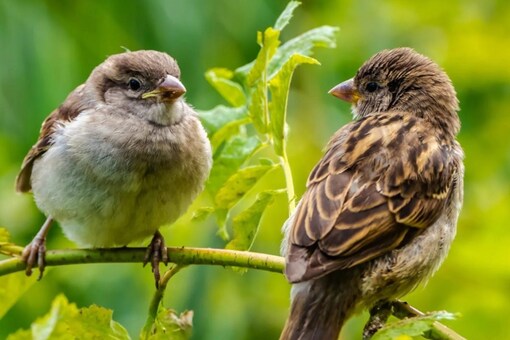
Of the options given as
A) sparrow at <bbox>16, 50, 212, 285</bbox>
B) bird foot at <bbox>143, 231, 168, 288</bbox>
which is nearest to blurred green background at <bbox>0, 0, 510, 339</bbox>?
sparrow at <bbox>16, 50, 212, 285</bbox>

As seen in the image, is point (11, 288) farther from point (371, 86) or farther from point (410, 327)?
point (371, 86)

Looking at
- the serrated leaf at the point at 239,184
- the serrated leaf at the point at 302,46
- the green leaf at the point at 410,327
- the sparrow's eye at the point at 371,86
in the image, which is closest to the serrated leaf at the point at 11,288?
the serrated leaf at the point at 239,184

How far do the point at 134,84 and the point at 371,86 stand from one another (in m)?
1.01

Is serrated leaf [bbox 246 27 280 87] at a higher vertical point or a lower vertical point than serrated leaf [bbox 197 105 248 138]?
higher

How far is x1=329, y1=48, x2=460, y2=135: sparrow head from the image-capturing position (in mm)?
4996

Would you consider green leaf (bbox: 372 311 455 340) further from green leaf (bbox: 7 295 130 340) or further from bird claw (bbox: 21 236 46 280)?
bird claw (bbox: 21 236 46 280)

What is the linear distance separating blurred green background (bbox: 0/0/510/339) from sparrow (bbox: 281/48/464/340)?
137 centimetres

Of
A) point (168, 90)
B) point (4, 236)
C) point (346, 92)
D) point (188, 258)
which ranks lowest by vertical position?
point (4, 236)

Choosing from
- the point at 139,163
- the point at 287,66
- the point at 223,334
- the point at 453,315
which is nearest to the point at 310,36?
the point at 287,66

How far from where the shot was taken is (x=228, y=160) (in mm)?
4312

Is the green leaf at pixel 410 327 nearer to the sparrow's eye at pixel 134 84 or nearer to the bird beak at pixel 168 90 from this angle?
the bird beak at pixel 168 90

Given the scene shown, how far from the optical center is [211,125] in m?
4.41

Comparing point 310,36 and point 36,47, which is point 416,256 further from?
point 36,47

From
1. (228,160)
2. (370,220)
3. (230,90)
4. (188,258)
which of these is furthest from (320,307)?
(230,90)
